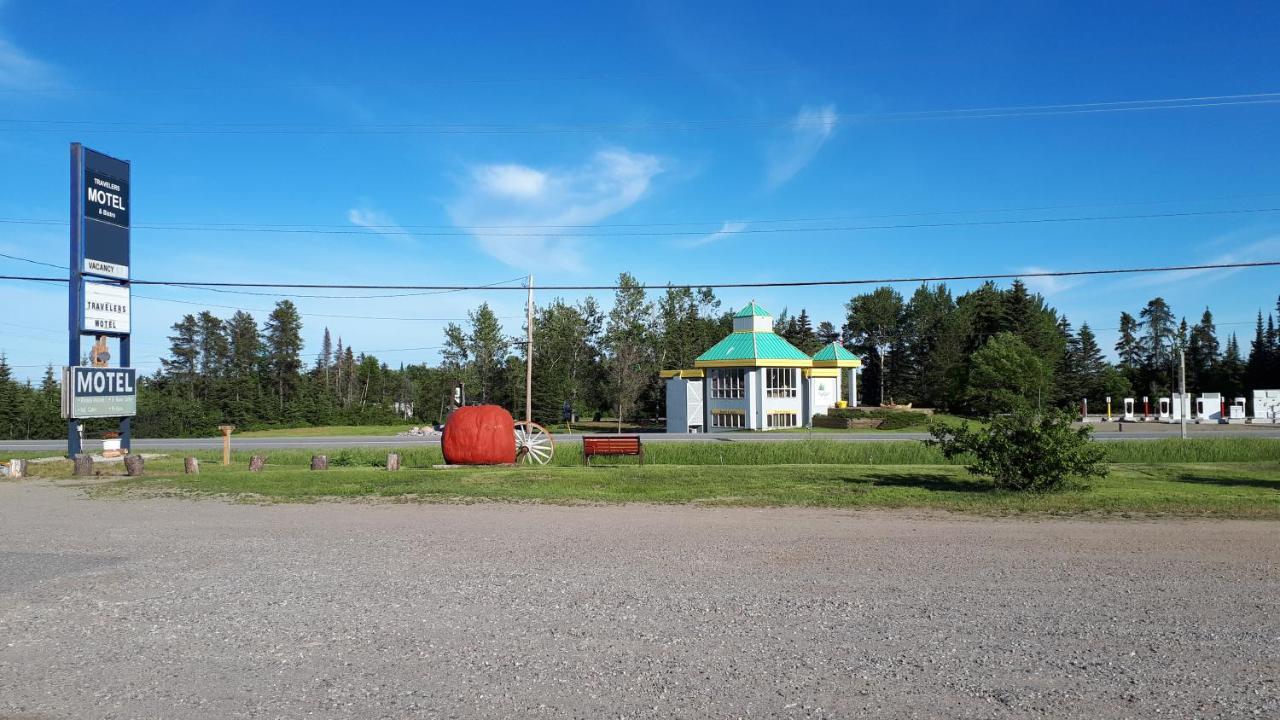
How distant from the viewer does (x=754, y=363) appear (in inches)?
2064

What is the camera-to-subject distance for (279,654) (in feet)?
21.1

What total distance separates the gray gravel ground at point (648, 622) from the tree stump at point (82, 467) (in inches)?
488

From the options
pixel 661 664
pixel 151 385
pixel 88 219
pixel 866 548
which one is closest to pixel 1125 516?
pixel 866 548

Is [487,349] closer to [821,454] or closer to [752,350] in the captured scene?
[752,350]

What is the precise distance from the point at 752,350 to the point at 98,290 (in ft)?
118

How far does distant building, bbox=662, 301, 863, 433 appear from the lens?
53.1 meters

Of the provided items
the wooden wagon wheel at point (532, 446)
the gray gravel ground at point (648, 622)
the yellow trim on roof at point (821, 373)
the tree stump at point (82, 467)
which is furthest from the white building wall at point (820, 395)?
the gray gravel ground at point (648, 622)

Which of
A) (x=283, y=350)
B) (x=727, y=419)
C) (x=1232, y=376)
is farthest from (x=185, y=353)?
(x=1232, y=376)

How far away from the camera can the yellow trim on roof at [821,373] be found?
55.0m

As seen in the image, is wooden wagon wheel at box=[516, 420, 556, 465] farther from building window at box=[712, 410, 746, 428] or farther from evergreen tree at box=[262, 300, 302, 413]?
evergreen tree at box=[262, 300, 302, 413]

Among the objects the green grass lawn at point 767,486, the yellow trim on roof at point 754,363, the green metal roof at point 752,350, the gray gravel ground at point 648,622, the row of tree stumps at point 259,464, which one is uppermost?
the green metal roof at point 752,350

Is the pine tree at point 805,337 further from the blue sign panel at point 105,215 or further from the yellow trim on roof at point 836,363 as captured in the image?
the blue sign panel at point 105,215

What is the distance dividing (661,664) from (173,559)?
23.5 ft

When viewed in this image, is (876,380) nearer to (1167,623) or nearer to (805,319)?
(805,319)
